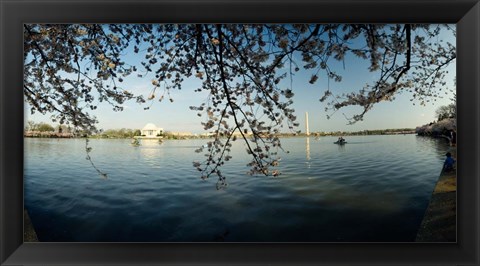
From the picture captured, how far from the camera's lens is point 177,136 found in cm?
157

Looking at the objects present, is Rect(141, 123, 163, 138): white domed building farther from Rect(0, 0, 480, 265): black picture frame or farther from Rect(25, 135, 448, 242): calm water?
Rect(0, 0, 480, 265): black picture frame

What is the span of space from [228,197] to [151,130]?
68cm

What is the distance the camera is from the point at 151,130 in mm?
1550

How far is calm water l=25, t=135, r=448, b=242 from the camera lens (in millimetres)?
1463

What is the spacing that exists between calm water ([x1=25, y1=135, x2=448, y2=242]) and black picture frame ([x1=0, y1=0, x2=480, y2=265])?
0.18 meters

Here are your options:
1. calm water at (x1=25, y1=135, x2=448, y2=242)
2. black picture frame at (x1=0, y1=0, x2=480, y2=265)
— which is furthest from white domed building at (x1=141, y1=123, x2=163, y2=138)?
black picture frame at (x1=0, y1=0, x2=480, y2=265)

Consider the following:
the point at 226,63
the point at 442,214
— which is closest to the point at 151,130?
the point at 226,63
